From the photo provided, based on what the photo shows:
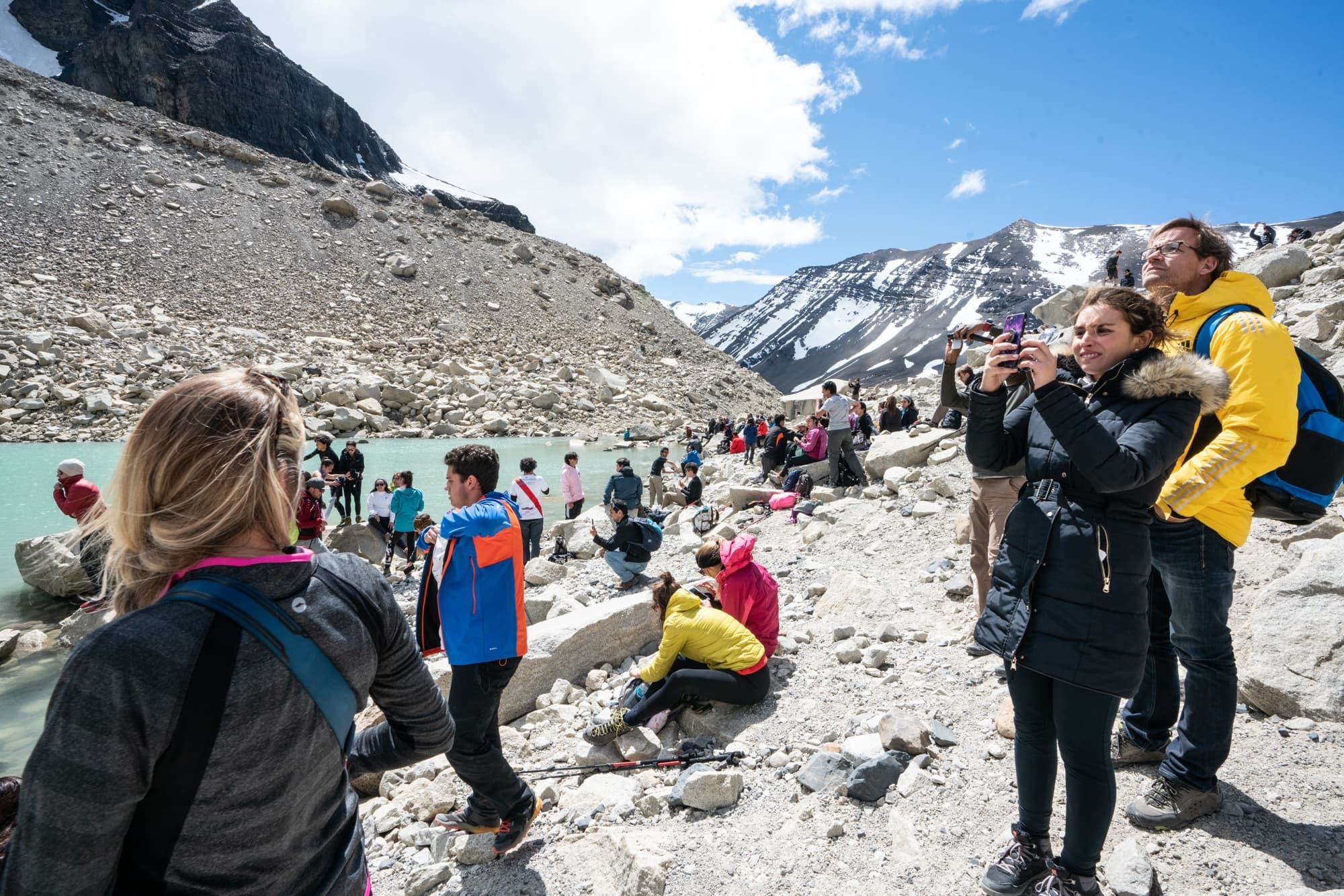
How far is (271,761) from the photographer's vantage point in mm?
1186

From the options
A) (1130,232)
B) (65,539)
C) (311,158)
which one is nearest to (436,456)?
(65,539)

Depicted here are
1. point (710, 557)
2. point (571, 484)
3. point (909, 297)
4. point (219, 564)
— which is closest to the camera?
point (219, 564)

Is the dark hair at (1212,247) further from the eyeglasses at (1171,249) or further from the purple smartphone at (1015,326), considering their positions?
the purple smartphone at (1015,326)

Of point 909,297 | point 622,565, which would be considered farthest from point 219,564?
point 909,297

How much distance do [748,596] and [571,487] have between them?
22.0 ft

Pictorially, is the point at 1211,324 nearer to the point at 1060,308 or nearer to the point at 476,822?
the point at 476,822

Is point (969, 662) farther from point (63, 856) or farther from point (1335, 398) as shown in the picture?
point (63, 856)

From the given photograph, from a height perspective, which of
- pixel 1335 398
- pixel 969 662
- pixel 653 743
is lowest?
pixel 653 743

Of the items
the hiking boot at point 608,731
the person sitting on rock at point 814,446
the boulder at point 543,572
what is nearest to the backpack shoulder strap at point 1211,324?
the hiking boot at point 608,731

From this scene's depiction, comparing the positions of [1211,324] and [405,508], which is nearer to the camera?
[1211,324]

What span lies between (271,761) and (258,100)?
96.8 metres

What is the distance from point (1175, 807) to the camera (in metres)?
2.55

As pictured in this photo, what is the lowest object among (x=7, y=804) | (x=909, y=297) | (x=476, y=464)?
(x=7, y=804)

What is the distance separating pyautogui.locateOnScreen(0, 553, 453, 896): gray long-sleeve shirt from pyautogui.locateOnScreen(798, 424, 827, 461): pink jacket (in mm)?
10741
